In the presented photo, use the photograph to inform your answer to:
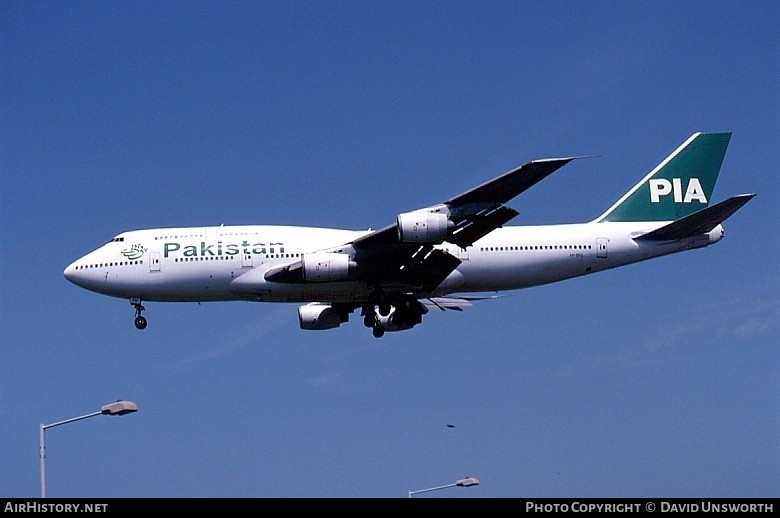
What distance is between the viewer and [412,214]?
4206 cm

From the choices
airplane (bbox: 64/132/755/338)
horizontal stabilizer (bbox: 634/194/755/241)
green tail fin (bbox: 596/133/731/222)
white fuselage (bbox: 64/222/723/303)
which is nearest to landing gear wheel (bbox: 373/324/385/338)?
airplane (bbox: 64/132/755/338)

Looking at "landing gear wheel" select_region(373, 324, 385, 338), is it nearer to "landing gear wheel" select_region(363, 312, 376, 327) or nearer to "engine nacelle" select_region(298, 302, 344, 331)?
"landing gear wheel" select_region(363, 312, 376, 327)

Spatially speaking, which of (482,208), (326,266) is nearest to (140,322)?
(326,266)

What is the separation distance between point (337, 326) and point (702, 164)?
17.2m

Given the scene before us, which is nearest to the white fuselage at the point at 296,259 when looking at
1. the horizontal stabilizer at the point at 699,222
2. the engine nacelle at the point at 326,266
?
the horizontal stabilizer at the point at 699,222

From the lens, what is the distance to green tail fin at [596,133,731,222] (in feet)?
159

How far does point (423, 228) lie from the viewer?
4172cm

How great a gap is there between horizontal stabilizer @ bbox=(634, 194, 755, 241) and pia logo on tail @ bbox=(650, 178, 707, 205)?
313 cm

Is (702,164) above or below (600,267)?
above

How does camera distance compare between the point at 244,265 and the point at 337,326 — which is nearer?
the point at 244,265
